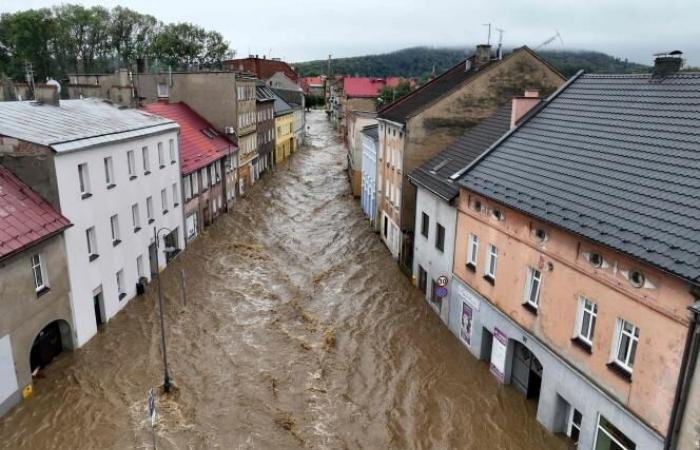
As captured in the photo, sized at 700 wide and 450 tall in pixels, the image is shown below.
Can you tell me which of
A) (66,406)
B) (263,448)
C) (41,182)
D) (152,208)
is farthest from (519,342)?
(152,208)

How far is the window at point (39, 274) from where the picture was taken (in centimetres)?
1654

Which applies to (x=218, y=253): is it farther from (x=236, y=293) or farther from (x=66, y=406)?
(x=66, y=406)

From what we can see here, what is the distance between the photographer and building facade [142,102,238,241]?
105ft

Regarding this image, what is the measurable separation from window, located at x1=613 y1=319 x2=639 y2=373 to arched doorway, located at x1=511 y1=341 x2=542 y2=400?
3.55m

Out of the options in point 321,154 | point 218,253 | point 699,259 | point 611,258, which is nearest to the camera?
point 699,259

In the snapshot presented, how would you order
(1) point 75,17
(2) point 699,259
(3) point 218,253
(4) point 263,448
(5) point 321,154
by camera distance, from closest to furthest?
(2) point 699,259 < (4) point 263,448 < (3) point 218,253 < (5) point 321,154 < (1) point 75,17

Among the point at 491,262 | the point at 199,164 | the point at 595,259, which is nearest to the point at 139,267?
the point at 199,164

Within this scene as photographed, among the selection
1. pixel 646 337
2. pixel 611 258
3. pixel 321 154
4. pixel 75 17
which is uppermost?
pixel 75 17

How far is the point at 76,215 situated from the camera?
18719mm

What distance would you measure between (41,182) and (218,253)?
13.7 meters

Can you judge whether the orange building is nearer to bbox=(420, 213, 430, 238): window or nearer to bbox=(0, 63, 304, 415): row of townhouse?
bbox=(420, 213, 430, 238): window

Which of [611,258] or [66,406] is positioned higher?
[611,258]

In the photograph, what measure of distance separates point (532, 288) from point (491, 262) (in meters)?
2.34

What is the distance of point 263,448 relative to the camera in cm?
1466
